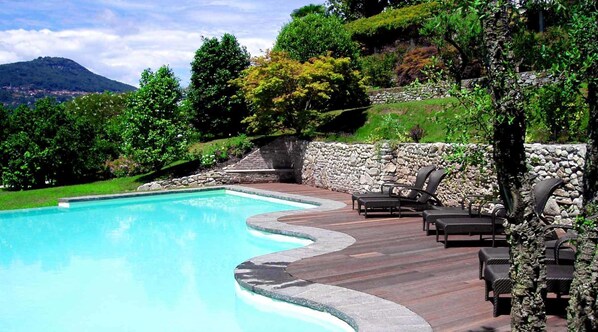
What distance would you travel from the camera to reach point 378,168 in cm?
1509

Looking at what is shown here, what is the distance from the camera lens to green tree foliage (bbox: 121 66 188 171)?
21.5 m

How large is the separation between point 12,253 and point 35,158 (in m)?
11.1

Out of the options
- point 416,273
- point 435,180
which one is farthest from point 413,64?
point 416,273

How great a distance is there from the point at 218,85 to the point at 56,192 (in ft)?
28.5

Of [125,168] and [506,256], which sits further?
[125,168]

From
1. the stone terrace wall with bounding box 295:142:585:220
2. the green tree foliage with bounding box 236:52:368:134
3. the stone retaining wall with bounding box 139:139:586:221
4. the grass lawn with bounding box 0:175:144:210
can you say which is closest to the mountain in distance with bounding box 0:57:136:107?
the grass lawn with bounding box 0:175:144:210

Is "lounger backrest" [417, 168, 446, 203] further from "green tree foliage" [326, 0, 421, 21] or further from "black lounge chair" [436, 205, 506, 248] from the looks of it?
"green tree foliage" [326, 0, 421, 21]

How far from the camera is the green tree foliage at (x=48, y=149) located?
21.7 meters

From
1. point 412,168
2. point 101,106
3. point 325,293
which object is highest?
point 101,106

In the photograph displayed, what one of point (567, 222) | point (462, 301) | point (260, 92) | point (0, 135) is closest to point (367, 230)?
point (567, 222)

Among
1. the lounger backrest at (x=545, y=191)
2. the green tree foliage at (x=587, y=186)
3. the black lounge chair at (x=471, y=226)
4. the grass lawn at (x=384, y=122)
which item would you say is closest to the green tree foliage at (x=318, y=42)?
the grass lawn at (x=384, y=122)

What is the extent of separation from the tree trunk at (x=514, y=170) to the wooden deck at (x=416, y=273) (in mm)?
1903

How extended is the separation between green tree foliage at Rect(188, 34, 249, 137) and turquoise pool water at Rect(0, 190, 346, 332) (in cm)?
887

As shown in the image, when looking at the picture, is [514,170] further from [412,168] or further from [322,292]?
[412,168]
